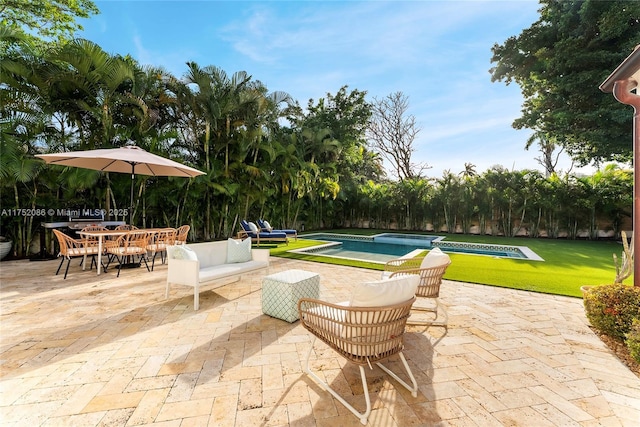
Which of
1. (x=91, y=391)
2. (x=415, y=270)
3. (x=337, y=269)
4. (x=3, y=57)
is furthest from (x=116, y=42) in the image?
(x=415, y=270)

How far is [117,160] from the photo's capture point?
5992 millimetres

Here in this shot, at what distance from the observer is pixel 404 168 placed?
23.9m

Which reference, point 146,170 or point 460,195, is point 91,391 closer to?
point 146,170

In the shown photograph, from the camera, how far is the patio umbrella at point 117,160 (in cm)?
508

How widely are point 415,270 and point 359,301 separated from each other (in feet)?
4.86

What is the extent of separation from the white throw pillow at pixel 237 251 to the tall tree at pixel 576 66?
44.1 ft

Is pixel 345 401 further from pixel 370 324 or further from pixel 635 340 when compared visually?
pixel 635 340

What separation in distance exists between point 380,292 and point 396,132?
23982 mm

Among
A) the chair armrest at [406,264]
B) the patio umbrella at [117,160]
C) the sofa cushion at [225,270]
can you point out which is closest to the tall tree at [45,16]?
the patio umbrella at [117,160]

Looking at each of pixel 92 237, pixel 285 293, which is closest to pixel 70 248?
pixel 92 237

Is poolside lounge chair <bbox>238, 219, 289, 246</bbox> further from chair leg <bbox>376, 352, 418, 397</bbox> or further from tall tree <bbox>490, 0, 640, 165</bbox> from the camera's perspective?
tall tree <bbox>490, 0, 640, 165</bbox>

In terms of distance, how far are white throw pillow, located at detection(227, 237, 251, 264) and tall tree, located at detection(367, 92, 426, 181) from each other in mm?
20690

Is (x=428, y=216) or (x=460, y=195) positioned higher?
(x=460, y=195)

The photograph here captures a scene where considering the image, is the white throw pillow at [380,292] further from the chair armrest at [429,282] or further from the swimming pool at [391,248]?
the swimming pool at [391,248]
